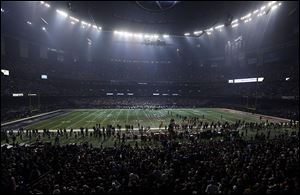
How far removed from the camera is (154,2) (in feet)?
31.3

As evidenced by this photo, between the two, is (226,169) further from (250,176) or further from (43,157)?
(43,157)

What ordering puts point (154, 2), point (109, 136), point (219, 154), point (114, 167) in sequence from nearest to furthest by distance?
point (154, 2) → point (114, 167) → point (219, 154) → point (109, 136)

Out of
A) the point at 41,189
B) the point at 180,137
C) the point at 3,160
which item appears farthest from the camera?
the point at 180,137

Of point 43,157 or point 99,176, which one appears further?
point 43,157

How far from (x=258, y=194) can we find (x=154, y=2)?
25.1 ft

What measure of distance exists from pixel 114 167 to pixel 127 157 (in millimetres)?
3302

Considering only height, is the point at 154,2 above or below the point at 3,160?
above

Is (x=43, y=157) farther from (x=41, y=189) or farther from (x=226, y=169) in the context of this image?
(x=226, y=169)

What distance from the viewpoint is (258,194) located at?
9609mm

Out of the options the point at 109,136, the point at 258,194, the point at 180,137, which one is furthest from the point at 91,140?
the point at 258,194

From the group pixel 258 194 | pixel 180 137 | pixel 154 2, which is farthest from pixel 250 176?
pixel 180 137

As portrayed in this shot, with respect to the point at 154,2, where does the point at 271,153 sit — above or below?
below

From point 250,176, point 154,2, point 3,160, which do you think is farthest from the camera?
point 3,160

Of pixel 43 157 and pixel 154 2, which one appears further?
pixel 43 157
